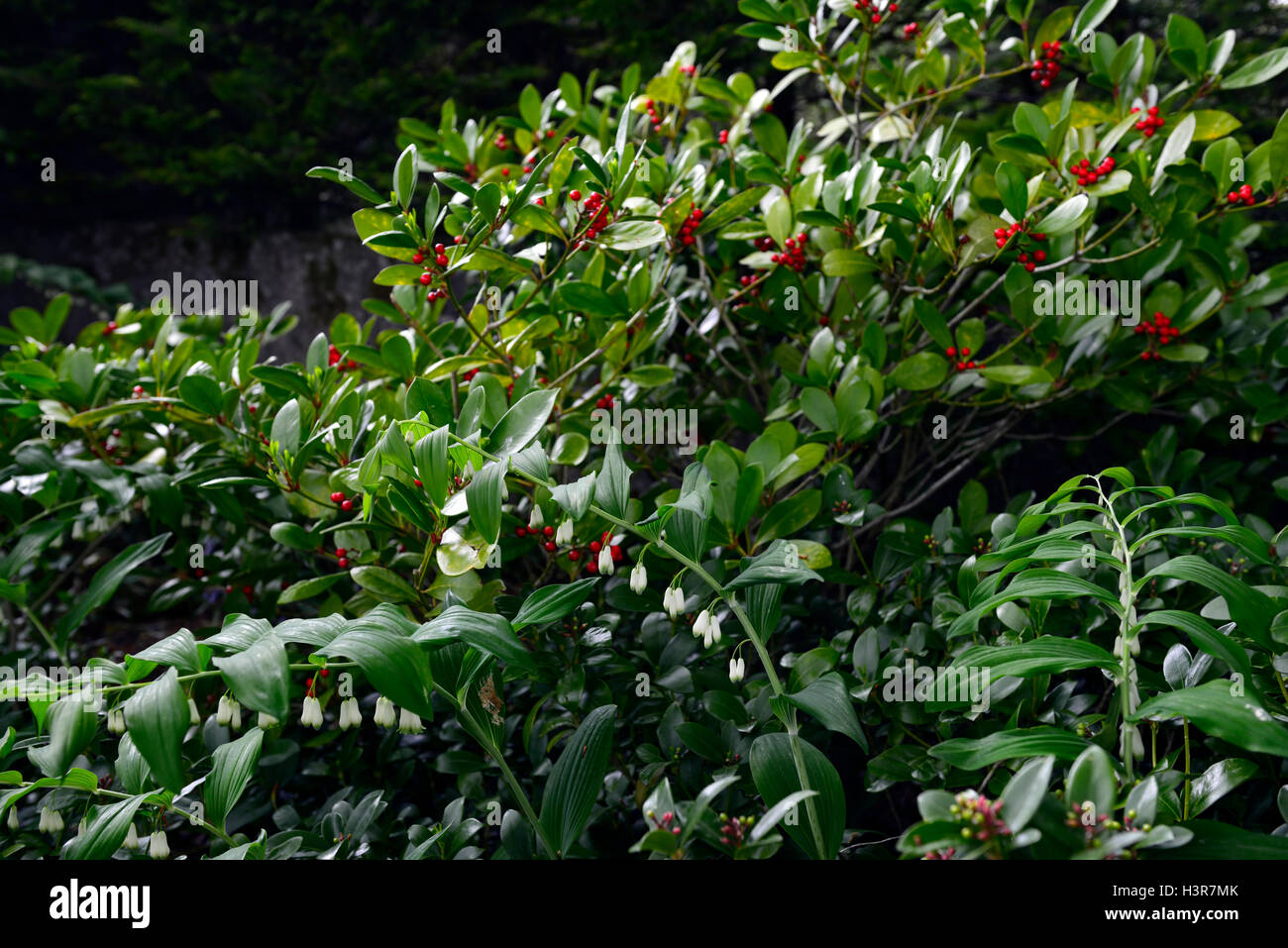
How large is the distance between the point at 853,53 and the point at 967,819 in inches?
64.8

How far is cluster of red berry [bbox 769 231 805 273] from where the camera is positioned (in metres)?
1.56

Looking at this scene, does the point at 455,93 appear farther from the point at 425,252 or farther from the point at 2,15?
the point at 425,252

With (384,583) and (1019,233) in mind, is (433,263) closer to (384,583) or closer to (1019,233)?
(384,583)

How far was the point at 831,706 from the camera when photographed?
3.03 feet

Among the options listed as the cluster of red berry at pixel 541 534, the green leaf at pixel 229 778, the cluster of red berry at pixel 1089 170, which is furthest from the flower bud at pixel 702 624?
the cluster of red berry at pixel 1089 170

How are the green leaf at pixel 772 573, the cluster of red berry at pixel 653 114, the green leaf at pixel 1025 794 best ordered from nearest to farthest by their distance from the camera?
the green leaf at pixel 1025 794
the green leaf at pixel 772 573
the cluster of red berry at pixel 653 114

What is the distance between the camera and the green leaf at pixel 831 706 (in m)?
0.89

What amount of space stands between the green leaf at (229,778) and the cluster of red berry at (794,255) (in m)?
1.14

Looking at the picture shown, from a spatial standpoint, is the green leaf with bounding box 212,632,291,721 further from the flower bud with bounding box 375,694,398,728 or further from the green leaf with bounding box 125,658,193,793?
the flower bud with bounding box 375,694,398,728

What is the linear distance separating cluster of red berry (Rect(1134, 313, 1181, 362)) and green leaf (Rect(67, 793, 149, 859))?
1711 millimetres

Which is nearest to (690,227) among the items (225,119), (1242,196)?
(1242,196)

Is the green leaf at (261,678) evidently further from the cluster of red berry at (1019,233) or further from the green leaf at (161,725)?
the cluster of red berry at (1019,233)

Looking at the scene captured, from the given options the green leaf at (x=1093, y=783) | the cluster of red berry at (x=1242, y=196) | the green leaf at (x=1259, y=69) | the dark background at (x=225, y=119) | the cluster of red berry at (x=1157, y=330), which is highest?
the dark background at (x=225, y=119)

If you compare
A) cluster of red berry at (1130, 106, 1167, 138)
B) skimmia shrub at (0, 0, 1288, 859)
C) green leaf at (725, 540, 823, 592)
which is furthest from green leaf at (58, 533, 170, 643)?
cluster of red berry at (1130, 106, 1167, 138)
